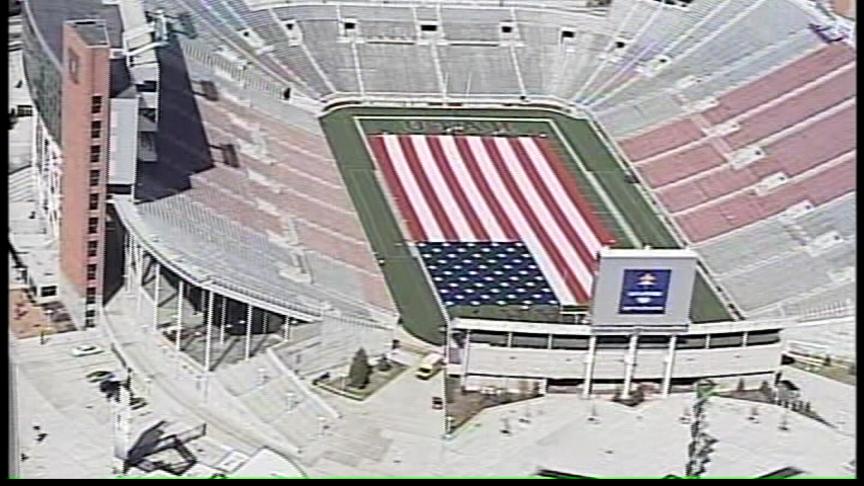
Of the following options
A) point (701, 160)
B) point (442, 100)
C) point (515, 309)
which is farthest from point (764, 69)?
point (515, 309)

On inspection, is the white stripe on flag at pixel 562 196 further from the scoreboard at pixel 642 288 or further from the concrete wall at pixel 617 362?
the scoreboard at pixel 642 288

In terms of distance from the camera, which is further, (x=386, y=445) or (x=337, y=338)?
(x=337, y=338)

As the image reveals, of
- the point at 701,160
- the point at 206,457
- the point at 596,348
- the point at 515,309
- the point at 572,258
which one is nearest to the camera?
the point at 206,457

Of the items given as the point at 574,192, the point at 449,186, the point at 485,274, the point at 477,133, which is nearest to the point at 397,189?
the point at 449,186

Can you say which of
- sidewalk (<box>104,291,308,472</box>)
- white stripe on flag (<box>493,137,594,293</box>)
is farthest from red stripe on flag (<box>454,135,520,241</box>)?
sidewalk (<box>104,291,308,472</box>)

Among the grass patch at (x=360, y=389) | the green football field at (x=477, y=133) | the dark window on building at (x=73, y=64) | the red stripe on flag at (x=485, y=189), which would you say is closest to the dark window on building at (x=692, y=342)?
the green football field at (x=477, y=133)

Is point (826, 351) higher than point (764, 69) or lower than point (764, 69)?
lower

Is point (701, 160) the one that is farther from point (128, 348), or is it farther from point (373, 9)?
point (128, 348)
